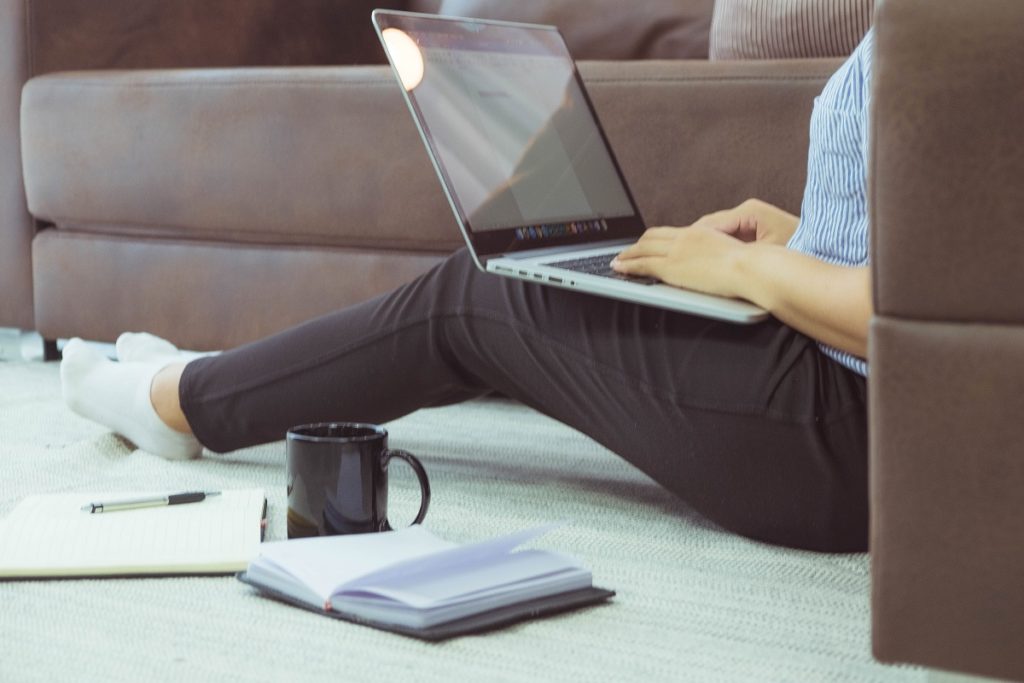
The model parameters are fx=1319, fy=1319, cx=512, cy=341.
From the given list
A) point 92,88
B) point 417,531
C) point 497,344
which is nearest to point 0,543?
point 417,531

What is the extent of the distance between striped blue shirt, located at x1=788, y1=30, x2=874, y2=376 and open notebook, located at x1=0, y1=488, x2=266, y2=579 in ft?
1.63

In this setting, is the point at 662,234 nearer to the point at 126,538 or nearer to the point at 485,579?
the point at 485,579

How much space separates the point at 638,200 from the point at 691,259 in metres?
0.60

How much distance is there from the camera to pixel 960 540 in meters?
0.69

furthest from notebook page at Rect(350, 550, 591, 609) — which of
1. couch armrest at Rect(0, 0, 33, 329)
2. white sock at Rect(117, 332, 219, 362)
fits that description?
couch armrest at Rect(0, 0, 33, 329)

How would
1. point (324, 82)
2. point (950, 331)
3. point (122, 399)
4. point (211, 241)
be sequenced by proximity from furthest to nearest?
point (211, 241) < point (324, 82) < point (122, 399) < point (950, 331)

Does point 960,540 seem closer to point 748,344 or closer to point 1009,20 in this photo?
point 1009,20

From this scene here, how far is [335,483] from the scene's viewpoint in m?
1.02

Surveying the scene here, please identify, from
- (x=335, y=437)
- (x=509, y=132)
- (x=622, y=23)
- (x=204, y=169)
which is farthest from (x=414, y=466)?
(x=622, y=23)

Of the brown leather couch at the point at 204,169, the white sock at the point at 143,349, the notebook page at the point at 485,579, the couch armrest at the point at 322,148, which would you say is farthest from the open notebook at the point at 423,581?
the brown leather couch at the point at 204,169

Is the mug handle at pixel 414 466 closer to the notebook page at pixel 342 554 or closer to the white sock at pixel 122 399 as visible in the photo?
the notebook page at pixel 342 554

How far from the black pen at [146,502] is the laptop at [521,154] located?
Answer: 1.07 ft

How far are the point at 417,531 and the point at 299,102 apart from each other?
1.00 metres

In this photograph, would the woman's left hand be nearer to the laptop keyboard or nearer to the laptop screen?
the laptop keyboard
